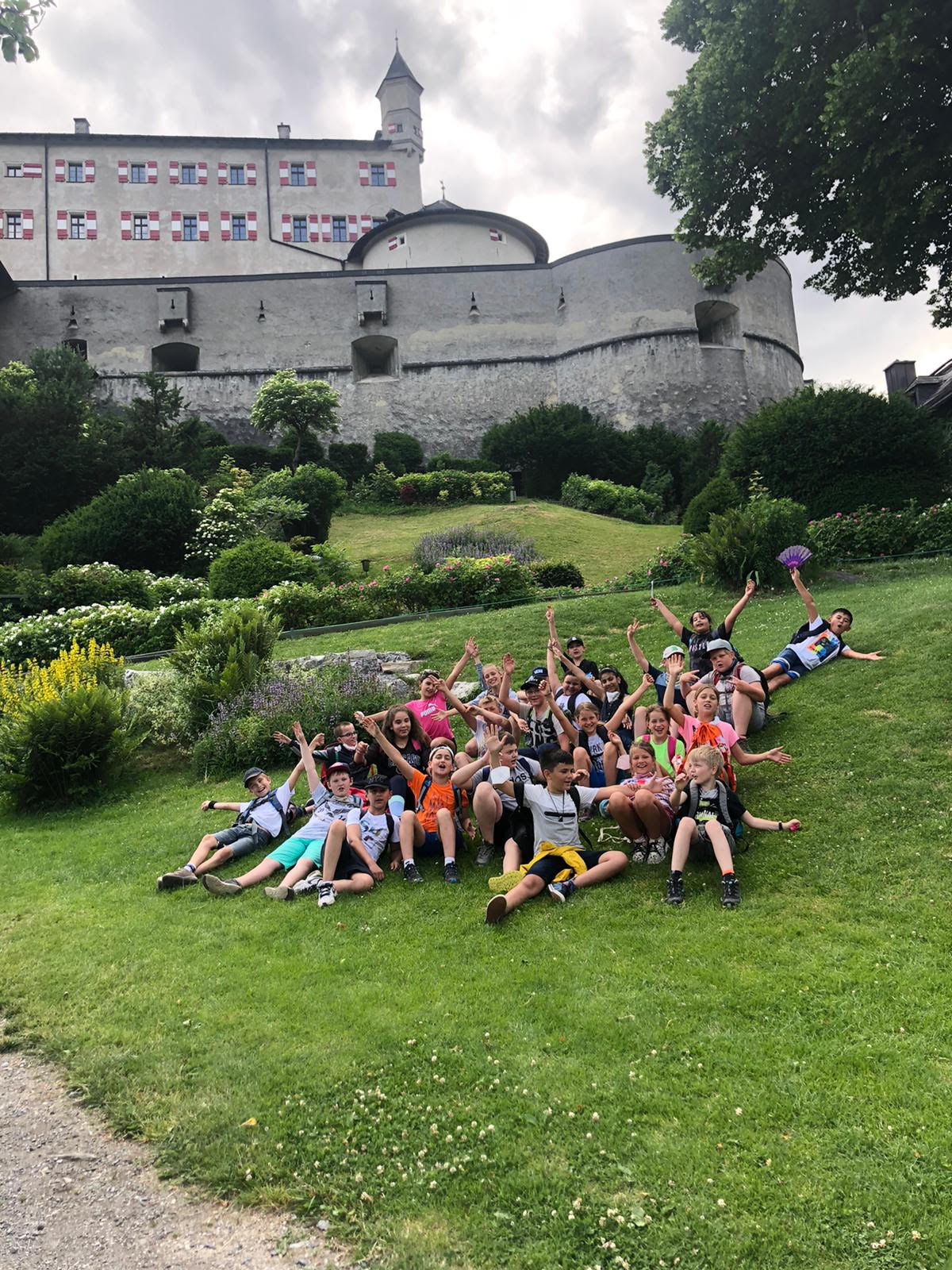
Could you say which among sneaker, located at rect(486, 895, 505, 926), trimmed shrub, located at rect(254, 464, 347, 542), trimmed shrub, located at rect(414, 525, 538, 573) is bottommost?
sneaker, located at rect(486, 895, 505, 926)

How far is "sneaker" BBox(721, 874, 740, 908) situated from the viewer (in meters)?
4.77

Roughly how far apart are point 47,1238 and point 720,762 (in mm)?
4010

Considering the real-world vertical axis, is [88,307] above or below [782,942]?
above

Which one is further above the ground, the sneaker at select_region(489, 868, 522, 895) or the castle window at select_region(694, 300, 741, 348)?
the castle window at select_region(694, 300, 741, 348)

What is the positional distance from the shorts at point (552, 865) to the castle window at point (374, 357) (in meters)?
33.0

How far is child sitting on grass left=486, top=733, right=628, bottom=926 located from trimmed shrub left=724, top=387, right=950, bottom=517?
12038 mm

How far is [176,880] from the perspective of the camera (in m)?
6.00

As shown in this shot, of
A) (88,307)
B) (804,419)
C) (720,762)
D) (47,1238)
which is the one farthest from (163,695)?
(88,307)

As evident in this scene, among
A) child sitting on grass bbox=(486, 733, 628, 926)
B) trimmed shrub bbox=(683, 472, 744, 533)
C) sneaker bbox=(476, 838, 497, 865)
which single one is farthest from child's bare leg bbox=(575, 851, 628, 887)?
trimmed shrub bbox=(683, 472, 744, 533)

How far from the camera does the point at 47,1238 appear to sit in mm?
2834

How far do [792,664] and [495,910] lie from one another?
456cm

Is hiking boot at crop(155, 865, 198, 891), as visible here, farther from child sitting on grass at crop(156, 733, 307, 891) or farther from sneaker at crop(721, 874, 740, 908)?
sneaker at crop(721, 874, 740, 908)

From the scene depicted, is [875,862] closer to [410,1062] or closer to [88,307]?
[410,1062]

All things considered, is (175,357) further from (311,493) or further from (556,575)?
(556,575)
